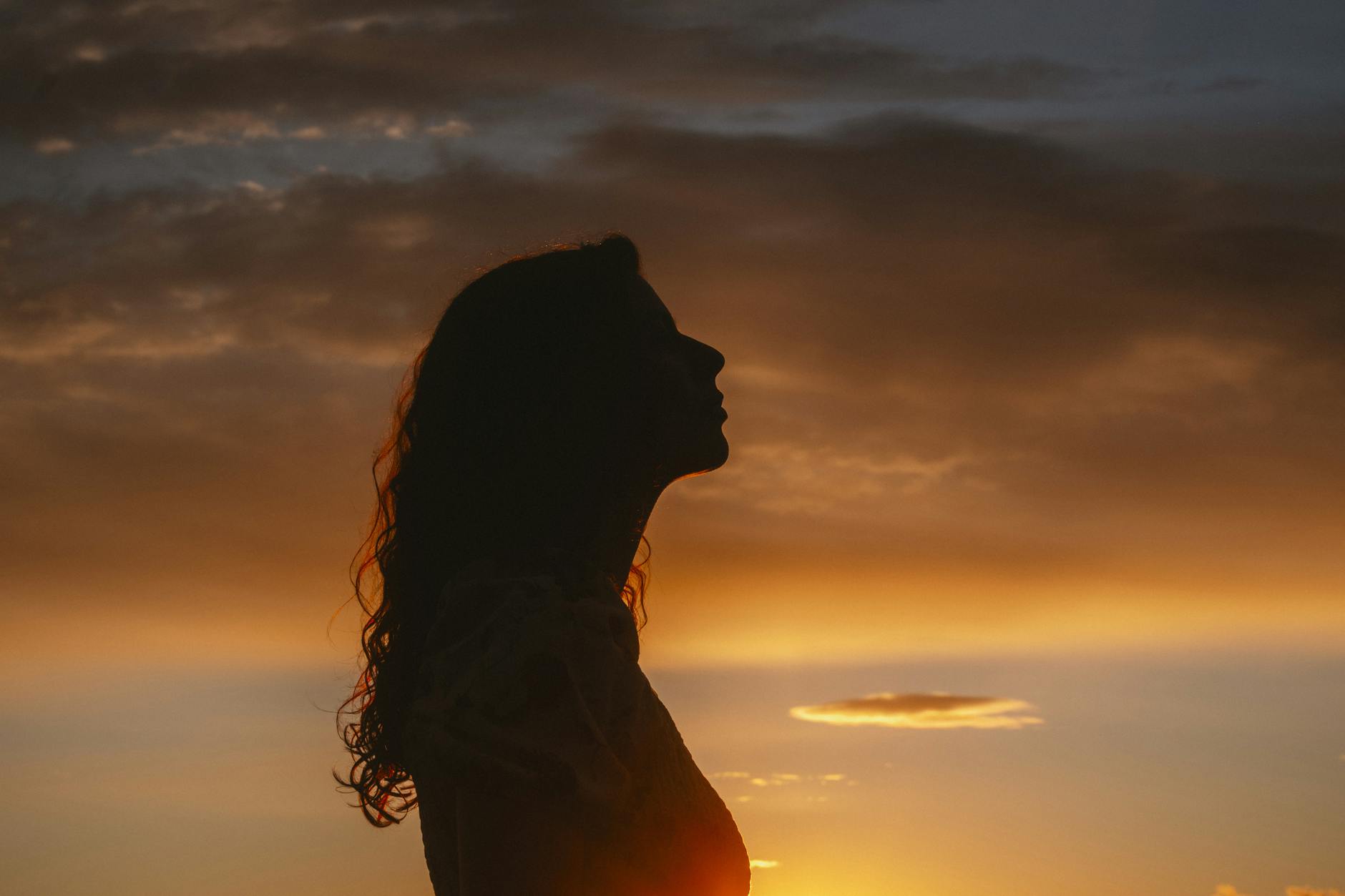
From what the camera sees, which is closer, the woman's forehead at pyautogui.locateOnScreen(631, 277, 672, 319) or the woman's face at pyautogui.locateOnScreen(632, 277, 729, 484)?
the woman's face at pyautogui.locateOnScreen(632, 277, 729, 484)

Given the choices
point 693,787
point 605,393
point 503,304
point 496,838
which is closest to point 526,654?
point 496,838

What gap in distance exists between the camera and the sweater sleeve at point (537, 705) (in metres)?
4.24

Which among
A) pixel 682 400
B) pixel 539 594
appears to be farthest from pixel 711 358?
pixel 539 594

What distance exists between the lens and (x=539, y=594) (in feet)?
14.9

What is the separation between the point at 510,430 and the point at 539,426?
117mm

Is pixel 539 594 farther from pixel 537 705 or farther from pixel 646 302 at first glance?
pixel 646 302

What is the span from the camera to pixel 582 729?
4344 millimetres

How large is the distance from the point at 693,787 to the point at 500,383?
173 centimetres

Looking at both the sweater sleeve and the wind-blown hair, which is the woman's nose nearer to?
the wind-blown hair

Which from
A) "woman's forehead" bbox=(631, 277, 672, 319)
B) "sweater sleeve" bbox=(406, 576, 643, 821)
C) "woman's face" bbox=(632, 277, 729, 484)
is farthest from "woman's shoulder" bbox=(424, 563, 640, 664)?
"woman's forehead" bbox=(631, 277, 672, 319)

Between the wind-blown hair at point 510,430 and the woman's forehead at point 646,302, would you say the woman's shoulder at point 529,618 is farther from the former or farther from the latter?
the woman's forehead at point 646,302


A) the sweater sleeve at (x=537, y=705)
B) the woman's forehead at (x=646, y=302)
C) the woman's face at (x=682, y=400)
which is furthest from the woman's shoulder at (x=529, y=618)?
the woman's forehead at (x=646, y=302)

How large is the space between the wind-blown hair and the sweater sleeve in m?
0.48

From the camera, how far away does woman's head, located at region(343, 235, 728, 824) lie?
5156 mm
